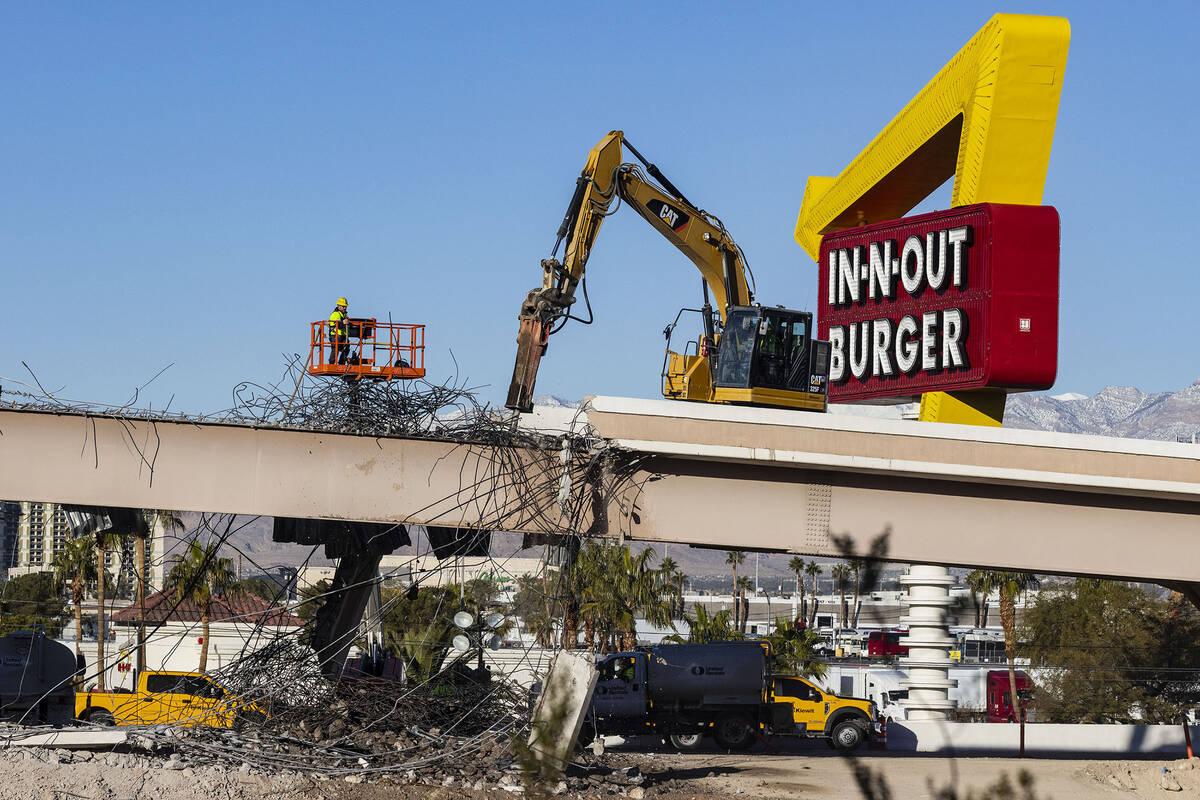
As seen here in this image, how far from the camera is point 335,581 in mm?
23344

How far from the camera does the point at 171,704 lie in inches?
853

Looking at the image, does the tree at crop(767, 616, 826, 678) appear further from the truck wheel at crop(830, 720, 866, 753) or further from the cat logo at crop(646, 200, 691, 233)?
the cat logo at crop(646, 200, 691, 233)

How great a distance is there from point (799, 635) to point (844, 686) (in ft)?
13.1

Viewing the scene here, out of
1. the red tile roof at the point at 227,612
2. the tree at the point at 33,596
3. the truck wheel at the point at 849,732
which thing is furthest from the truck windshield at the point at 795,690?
the tree at the point at 33,596

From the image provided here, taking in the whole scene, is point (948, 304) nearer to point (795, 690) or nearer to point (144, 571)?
point (795, 690)

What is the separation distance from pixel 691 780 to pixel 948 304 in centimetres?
1200

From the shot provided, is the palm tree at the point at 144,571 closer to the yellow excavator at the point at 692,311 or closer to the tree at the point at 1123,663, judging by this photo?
the yellow excavator at the point at 692,311

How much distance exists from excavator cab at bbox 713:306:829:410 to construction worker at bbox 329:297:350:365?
812 cm

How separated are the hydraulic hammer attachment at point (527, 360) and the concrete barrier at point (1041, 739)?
14.8 metres

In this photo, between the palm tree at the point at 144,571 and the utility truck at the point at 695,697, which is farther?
the utility truck at the point at 695,697

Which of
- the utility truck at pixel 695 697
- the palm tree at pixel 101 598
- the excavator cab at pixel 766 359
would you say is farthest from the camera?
the palm tree at pixel 101 598

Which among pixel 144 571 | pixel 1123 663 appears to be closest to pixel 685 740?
pixel 144 571

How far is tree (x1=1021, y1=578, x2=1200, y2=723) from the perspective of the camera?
167 ft

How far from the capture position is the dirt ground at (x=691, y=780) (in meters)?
15.0
